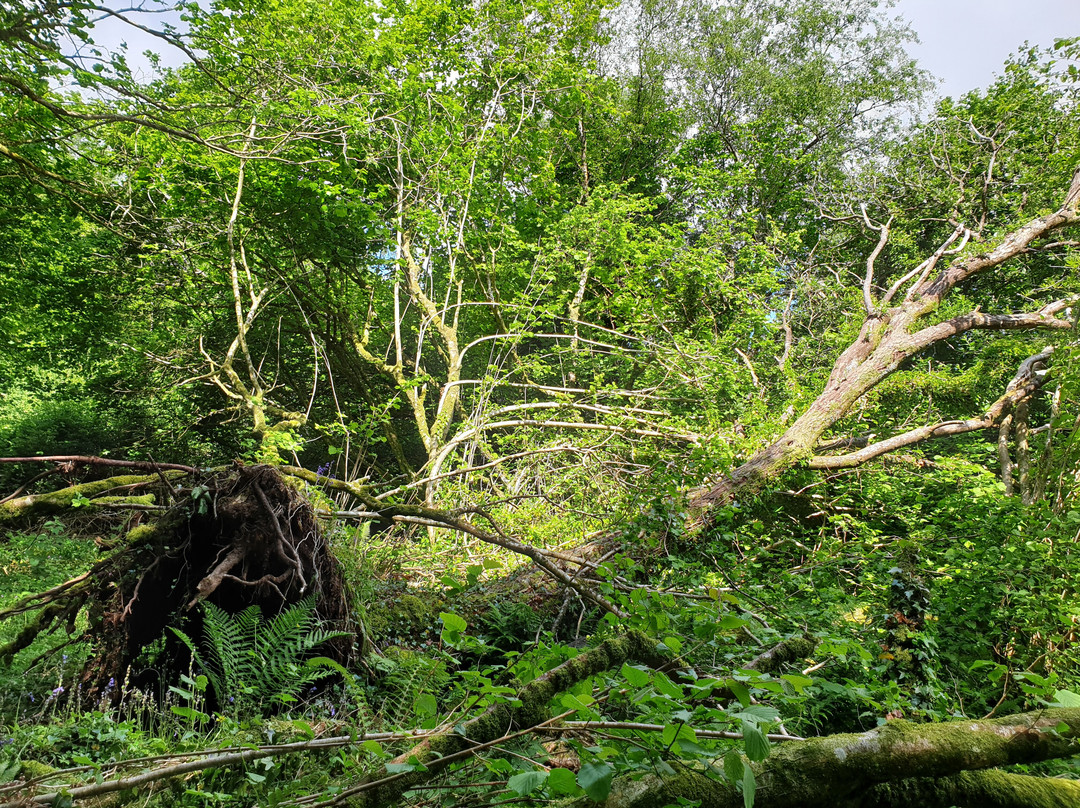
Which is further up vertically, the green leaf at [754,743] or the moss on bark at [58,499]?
the green leaf at [754,743]

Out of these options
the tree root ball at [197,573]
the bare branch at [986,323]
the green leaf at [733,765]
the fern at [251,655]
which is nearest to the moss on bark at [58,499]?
the tree root ball at [197,573]

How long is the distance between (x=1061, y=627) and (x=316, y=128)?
7415 mm

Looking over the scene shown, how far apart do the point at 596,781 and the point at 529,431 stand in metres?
7.73

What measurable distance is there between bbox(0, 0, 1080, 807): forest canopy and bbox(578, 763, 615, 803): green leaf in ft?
0.04

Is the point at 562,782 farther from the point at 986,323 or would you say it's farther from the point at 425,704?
the point at 986,323

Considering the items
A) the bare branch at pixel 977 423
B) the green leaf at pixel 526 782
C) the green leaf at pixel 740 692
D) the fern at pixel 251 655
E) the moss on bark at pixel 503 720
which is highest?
the bare branch at pixel 977 423

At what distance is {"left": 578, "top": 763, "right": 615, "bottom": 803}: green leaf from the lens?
1.09m

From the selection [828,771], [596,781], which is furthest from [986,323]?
[596,781]

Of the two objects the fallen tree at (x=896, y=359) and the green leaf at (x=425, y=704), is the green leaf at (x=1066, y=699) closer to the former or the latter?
the green leaf at (x=425, y=704)

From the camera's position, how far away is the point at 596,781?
3.63ft

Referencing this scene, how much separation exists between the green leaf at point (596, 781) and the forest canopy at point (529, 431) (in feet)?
0.04

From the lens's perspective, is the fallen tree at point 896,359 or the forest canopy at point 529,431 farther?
the fallen tree at point 896,359

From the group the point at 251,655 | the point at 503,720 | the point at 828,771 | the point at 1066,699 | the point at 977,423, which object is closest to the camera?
the point at 828,771

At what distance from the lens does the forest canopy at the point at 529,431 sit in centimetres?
194
